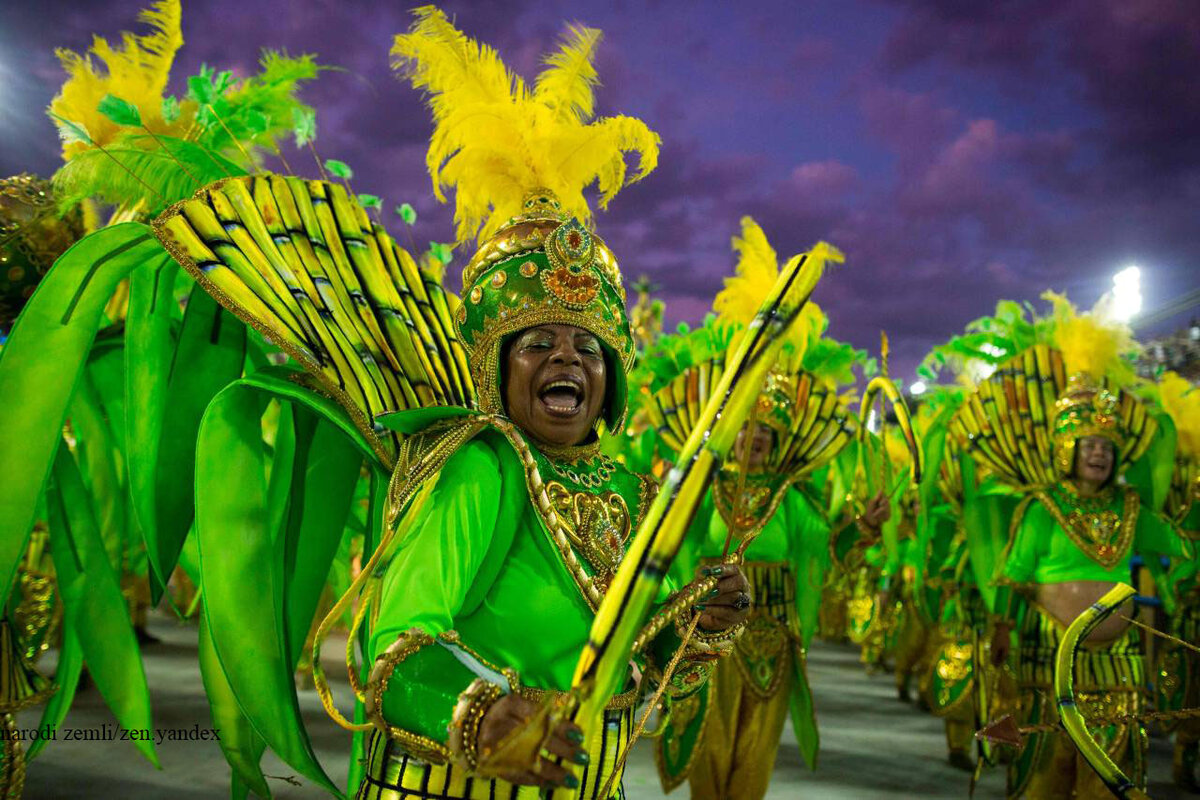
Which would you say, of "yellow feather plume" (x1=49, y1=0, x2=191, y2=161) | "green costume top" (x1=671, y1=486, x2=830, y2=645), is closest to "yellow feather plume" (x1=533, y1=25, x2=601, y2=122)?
"yellow feather plume" (x1=49, y1=0, x2=191, y2=161)

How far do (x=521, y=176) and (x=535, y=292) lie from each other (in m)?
0.39

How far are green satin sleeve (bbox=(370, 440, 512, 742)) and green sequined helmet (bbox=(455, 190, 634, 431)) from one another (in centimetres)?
25

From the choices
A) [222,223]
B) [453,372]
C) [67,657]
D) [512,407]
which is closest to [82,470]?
[67,657]

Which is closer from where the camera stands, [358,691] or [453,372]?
[358,691]

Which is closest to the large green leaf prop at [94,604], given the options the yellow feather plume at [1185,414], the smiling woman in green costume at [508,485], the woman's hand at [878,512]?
the smiling woman in green costume at [508,485]

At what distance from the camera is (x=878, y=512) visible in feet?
14.4

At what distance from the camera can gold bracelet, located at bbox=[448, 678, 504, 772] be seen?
1.09 m

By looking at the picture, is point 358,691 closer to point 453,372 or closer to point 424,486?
point 424,486

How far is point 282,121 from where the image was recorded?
2.67 m

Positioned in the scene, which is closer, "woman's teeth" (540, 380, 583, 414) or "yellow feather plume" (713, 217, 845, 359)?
"woman's teeth" (540, 380, 583, 414)

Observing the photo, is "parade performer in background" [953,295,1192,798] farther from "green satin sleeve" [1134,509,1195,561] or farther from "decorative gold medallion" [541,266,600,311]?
"decorative gold medallion" [541,266,600,311]

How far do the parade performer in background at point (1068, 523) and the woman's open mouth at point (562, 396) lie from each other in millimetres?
3453

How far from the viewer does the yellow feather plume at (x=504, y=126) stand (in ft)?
6.16

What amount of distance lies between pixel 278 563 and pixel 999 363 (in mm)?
4446
